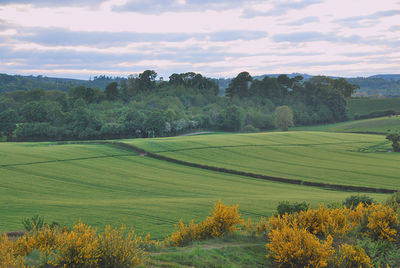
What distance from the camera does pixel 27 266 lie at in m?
8.40

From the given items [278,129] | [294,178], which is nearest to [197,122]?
[278,129]

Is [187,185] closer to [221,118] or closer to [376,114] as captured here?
[221,118]

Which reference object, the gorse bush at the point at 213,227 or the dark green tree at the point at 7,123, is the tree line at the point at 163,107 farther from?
the gorse bush at the point at 213,227

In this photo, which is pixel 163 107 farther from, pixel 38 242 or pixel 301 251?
pixel 301 251

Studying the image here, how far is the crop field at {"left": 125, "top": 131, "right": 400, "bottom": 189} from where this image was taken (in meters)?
45.4

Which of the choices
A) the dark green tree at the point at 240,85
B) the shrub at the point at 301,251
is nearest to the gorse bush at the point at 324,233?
the shrub at the point at 301,251

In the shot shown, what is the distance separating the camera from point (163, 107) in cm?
13950

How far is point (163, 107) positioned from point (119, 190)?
345ft

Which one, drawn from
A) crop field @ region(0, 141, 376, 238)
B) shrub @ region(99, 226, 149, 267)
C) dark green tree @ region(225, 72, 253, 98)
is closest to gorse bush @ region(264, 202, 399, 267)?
shrub @ region(99, 226, 149, 267)

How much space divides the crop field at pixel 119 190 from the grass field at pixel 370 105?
398ft

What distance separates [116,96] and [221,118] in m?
54.4

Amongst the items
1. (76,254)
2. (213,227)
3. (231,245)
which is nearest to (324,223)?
→ (231,245)

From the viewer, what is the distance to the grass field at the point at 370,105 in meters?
157

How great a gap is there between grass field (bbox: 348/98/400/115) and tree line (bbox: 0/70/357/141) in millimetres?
11310
